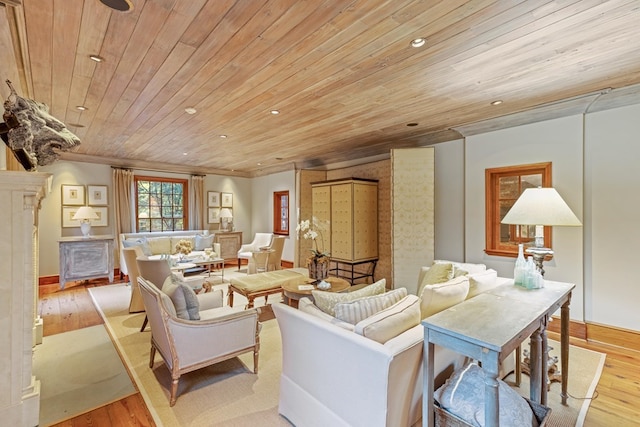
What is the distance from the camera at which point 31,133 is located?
6.04 feet

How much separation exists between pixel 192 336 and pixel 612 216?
4.25 meters

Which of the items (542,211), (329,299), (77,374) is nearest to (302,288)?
(329,299)

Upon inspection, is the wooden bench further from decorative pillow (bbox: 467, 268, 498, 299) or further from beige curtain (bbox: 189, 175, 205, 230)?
beige curtain (bbox: 189, 175, 205, 230)

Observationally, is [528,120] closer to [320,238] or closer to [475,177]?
[475,177]

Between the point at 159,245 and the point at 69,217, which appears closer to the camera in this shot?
the point at 69,217

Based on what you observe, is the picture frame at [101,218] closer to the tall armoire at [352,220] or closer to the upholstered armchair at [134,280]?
the upholstered armchair at [134,280]

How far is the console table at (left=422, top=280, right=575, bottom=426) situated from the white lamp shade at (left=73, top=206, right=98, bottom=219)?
6578 millimetres

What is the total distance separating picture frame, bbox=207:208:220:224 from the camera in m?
7.95

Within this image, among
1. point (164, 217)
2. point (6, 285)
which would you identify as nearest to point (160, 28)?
point (6, 285)

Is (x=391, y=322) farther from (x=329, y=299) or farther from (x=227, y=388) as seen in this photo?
(x=227, y=388)

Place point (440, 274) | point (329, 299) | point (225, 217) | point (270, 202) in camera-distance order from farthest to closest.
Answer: point (270, 202)
point (225, 217)
point (440, 274)
point (329, 299)

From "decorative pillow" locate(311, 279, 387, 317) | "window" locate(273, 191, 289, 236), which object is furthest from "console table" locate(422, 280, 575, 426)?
"window" locate(273, 191, 289, 236)

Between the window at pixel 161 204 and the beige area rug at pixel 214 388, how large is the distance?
4237 mm

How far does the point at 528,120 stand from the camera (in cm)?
353
